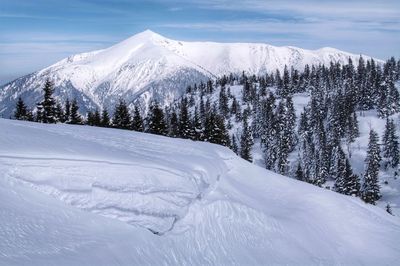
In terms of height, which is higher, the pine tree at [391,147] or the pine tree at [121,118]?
the pine tree at [121,118]

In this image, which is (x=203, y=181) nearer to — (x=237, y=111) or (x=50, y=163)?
(x=50, y=163)

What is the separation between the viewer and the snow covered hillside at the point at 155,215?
8094 millimetres

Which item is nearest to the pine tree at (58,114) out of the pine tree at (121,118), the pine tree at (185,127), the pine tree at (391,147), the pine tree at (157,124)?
the pine tree at (121,118)

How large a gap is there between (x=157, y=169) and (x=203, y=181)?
2256mm

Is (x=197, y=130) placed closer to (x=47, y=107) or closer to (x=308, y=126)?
(x=47, y=107)

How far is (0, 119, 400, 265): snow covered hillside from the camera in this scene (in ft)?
26.6

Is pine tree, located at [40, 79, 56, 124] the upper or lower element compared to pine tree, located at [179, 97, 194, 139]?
upper

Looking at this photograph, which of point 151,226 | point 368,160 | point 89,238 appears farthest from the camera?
point 368,160

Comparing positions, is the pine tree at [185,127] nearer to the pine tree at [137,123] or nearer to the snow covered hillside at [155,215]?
the pine tree at [137,123]

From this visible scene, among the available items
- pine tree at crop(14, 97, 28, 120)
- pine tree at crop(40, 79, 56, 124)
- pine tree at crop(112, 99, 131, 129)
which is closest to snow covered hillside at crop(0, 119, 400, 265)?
pine tree at crop(112, 99, 131, 129)

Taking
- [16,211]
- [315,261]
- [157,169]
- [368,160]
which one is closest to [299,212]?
[315,261]

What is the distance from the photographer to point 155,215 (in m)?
10.8

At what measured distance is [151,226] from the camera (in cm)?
1045

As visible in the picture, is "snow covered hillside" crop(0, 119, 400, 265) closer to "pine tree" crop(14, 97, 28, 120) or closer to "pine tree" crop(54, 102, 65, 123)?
"pine tree" crop(54, 102, 65, 123)
